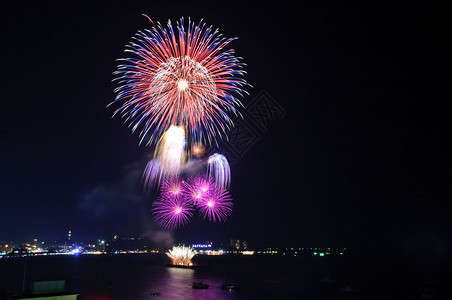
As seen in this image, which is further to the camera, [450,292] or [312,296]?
[450,292]

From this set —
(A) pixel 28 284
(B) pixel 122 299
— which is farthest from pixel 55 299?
(B) pixel 122 299

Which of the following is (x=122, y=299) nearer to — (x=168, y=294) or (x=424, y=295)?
(x=168, y=294)

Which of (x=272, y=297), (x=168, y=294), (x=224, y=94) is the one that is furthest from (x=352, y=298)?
(x=224, y=94)

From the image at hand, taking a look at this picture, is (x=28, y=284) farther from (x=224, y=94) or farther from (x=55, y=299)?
(x=224, y=94)

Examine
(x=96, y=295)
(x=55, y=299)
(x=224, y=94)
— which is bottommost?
(x=96, y=295)

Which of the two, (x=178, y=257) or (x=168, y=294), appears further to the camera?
(x=178, y=257)

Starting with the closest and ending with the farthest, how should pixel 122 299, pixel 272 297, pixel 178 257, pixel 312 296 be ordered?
pixel 122 299
pixel 272 297
pixel 312 296
pixel 178 257

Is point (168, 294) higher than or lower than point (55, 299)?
lower

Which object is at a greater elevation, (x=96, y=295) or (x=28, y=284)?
(x=28, y=284)

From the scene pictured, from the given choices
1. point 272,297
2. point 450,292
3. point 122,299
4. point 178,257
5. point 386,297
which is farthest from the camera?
point 178,257
